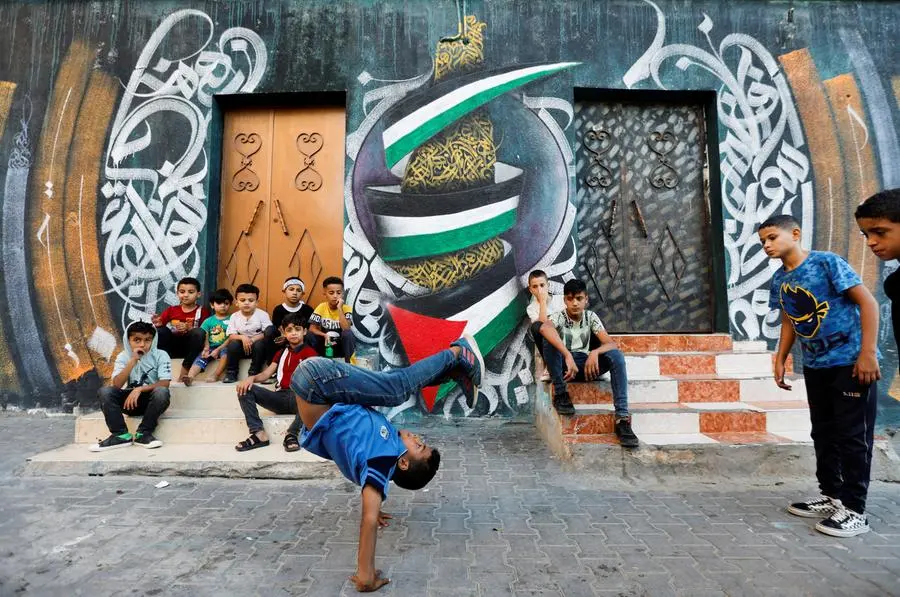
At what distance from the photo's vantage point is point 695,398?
4.43 m

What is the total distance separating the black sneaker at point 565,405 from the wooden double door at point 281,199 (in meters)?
3.09

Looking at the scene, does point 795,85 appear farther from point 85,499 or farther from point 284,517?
point 85,499

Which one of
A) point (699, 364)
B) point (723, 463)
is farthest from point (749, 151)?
point (723, 463)

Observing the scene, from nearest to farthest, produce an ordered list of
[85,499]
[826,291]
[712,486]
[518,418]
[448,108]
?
1. [826,291]
2. [85,499]
3. [712,486]
4. [518,418]
5. [448,108]

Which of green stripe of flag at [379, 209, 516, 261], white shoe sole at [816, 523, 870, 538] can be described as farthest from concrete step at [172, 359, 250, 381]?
white shoe sole at [816, 523, 870, 538]

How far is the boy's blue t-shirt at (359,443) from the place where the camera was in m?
2.21

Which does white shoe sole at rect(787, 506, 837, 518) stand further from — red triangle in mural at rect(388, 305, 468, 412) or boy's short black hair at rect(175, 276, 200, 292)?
boy's short black hair at rect(175, 276, 200, 292)

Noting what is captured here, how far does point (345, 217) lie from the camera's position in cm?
542

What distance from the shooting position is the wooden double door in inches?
226

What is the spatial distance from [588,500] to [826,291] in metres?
1.99

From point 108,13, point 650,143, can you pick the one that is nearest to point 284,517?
point 650,143

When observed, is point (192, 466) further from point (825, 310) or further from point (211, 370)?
point (825, 310)

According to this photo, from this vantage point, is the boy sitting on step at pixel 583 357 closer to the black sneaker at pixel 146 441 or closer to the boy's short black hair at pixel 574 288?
the boy's short black hair at pixel 574 288

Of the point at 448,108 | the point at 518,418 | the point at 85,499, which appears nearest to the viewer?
the point at 85,499
